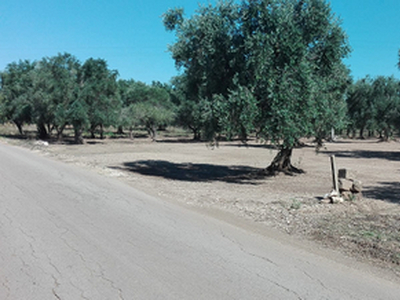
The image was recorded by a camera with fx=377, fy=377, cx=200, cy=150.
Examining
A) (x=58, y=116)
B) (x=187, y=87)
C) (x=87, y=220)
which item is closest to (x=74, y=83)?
(x=58, y=116)

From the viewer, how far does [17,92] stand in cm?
5272

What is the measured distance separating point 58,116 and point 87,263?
40087mm

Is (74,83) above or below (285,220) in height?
above

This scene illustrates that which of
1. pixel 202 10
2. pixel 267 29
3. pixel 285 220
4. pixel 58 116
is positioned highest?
pixel 202 10

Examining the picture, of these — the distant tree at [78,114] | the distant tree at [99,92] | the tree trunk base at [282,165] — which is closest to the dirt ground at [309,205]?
the tree trunk base at [282,165]

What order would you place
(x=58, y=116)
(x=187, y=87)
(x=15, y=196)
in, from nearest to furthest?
(x=15, y=196), (x=187, y=87), (x=58, y=116)

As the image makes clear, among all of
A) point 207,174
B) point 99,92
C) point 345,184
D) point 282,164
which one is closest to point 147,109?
point 99,92

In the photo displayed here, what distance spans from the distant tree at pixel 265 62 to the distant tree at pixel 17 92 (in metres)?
35.1

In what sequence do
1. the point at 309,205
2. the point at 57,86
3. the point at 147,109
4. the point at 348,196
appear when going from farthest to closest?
the point at 147,109, the point at 57,86, the point at 348,196, the point at 309,205

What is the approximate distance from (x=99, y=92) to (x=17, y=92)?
15.5 metres

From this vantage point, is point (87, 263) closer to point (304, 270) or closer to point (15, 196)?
point (304, 270)

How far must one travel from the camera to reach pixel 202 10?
15852 millimetres

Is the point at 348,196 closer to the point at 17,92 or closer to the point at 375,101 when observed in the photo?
the point at 375,101

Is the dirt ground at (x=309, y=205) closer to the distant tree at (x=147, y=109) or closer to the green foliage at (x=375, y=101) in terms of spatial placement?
the green foliage at (x=375, y=101)
